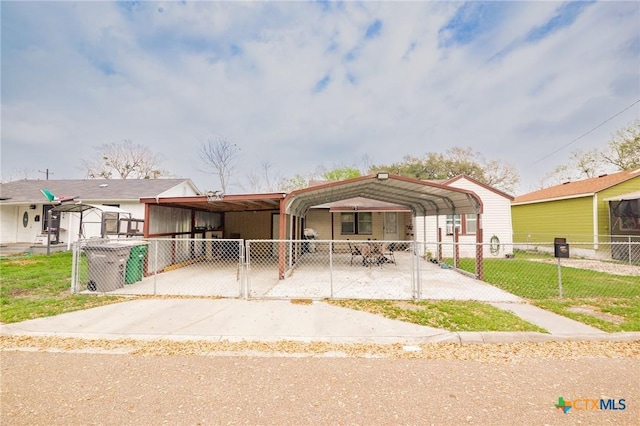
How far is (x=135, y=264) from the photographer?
769cm

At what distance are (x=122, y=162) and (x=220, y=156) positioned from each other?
1408cm

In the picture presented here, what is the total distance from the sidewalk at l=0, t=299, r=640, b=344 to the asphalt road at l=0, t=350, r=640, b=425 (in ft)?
1.98

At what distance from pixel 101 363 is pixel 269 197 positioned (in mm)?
5387

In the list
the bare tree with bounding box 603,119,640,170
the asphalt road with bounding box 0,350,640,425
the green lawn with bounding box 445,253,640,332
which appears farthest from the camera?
the bare tree with bounding box 603,119,640,170

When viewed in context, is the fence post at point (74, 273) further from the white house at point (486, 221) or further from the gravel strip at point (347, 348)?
the white house at point (486, 221)

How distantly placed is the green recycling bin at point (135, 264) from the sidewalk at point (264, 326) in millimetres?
2004

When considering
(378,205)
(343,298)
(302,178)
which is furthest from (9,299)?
(302,178)

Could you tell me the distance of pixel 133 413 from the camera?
251cm

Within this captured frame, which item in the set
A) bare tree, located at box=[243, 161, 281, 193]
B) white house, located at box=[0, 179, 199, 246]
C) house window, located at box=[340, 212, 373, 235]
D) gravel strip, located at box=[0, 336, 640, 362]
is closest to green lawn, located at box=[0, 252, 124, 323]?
gravel strip, located at box=[0, 336, 640, 362]

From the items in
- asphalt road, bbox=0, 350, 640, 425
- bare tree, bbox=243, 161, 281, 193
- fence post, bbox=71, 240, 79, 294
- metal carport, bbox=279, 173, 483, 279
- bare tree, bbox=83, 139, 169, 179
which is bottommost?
asphalt road, bbox=0, 350, 640, 425

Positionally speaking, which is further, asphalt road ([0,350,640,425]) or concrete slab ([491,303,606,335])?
concrete slab ([491,303,606,335])

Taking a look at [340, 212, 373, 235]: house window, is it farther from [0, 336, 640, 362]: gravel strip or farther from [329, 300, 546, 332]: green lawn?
[0, 336, 640, 362]: gravel strip

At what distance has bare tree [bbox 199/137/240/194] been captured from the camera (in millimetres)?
26047

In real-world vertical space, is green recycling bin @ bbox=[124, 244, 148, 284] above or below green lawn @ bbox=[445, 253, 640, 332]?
above
